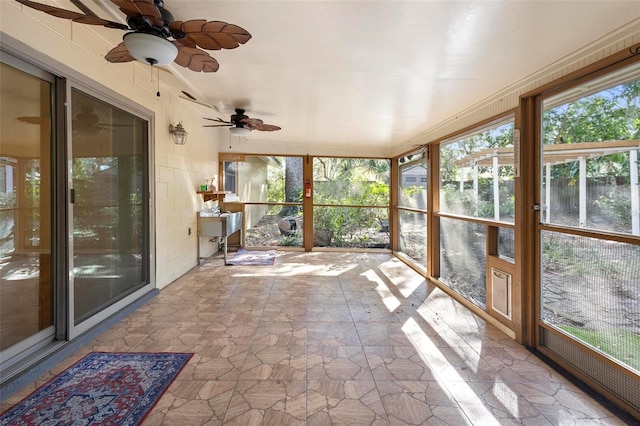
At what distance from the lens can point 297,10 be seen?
174cm

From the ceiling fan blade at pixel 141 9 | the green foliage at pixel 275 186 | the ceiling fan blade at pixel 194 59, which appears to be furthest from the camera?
the green foliage at pixel 275 186

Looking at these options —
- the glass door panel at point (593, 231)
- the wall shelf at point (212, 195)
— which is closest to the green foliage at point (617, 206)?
the glass door panel at point (593, 231)

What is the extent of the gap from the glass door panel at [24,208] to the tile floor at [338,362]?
17.3 inches

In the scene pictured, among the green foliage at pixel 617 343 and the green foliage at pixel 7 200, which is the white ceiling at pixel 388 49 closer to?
the green foliage at pixel 7 200

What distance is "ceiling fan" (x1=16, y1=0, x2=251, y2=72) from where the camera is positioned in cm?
153

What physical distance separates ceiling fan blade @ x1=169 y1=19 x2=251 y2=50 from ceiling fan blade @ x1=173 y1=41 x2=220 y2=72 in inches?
4.3

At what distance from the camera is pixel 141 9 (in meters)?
1.51

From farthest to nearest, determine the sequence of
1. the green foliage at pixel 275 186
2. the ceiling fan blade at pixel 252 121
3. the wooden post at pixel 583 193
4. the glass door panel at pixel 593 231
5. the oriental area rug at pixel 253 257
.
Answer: the green foliage at pixel 275 186 < the oriental area rug at pixel 253 257 < the ceiling fan blade at pixel 252 121 < the wooden post at pixel 583 193 < the glass door panel at pixel 593 231

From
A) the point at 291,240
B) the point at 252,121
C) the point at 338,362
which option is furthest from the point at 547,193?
the point at 291,240

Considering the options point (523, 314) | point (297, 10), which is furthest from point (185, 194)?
point (523, 314)

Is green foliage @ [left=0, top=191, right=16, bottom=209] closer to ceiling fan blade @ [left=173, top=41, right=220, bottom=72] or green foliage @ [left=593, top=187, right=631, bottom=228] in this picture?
ceiling fan blade @ [left=173, top=41, right=220, bottom=72]

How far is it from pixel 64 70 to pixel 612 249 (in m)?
4.18

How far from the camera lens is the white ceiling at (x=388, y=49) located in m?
1.69

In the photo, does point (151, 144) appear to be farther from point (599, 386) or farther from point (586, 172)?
point (599, 386)
